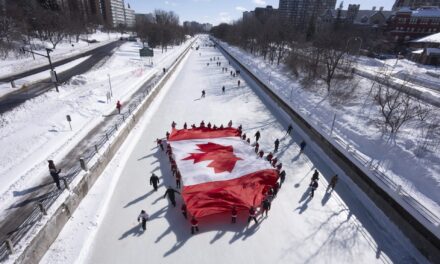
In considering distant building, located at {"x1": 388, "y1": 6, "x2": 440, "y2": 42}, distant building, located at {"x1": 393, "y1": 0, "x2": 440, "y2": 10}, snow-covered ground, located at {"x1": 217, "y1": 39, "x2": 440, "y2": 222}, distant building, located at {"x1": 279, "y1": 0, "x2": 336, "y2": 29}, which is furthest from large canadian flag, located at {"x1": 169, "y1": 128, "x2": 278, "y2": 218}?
distant building, located at {"x1": 279, "y1": 0, "x2": 336, "y2": 29}

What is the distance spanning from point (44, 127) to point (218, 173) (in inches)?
566

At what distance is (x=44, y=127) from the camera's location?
18844 mm

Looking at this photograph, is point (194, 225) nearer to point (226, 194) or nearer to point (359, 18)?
point (226, 194)

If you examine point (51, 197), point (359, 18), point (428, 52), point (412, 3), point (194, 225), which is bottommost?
point (194, 225)

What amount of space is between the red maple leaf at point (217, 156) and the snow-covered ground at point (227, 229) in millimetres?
2124

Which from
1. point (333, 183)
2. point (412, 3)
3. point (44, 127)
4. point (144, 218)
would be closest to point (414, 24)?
point (412, 3)

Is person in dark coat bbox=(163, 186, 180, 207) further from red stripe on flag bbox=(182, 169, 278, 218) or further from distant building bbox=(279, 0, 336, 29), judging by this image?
distant building bbox=(279, 0, 336, 29)

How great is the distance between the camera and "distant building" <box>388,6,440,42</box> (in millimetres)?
64875

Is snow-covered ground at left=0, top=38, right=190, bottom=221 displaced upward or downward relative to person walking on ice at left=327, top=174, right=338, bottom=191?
upward

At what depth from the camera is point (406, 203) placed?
11.4m

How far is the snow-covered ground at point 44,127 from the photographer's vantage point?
1311 centimetres

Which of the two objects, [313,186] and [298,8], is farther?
[298,8]

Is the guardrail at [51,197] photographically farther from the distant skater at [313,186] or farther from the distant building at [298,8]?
the distant building at [298,8]

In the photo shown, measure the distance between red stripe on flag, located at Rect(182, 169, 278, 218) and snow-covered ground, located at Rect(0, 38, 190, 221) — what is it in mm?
7982
